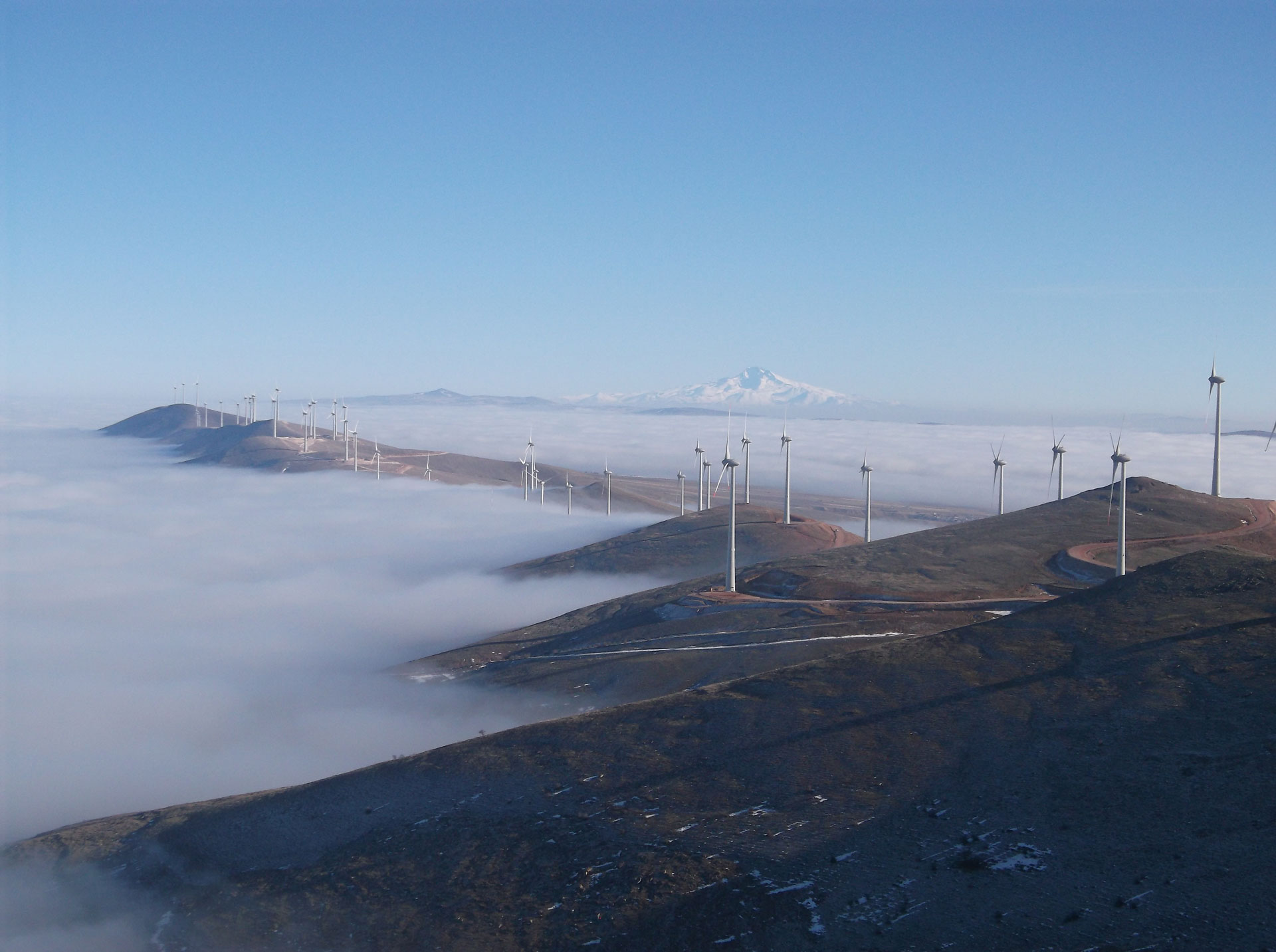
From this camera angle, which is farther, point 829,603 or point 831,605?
point 829,603

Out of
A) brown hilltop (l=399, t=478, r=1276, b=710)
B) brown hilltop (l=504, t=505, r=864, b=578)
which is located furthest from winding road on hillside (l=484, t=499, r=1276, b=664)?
brown hilltop (l=504, t=505, r=864, b=578)

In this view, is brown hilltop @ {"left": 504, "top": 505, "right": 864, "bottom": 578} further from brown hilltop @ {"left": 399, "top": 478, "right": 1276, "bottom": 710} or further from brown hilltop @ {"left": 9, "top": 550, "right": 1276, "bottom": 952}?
brown hilltop @ {"left": 9, "top": 550, "right": 1276, "bottom": 952}

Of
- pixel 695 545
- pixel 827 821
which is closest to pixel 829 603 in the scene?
pixel 827 821

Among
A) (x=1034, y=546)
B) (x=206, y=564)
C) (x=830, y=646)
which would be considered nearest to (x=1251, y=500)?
(x=1034, y=546)

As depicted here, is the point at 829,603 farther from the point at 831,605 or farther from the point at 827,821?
the point at 827,821

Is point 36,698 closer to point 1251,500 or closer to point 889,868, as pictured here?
point 889,868

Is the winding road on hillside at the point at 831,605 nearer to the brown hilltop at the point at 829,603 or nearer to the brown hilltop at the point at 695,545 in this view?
the brown hilltop at the point at 829,603
